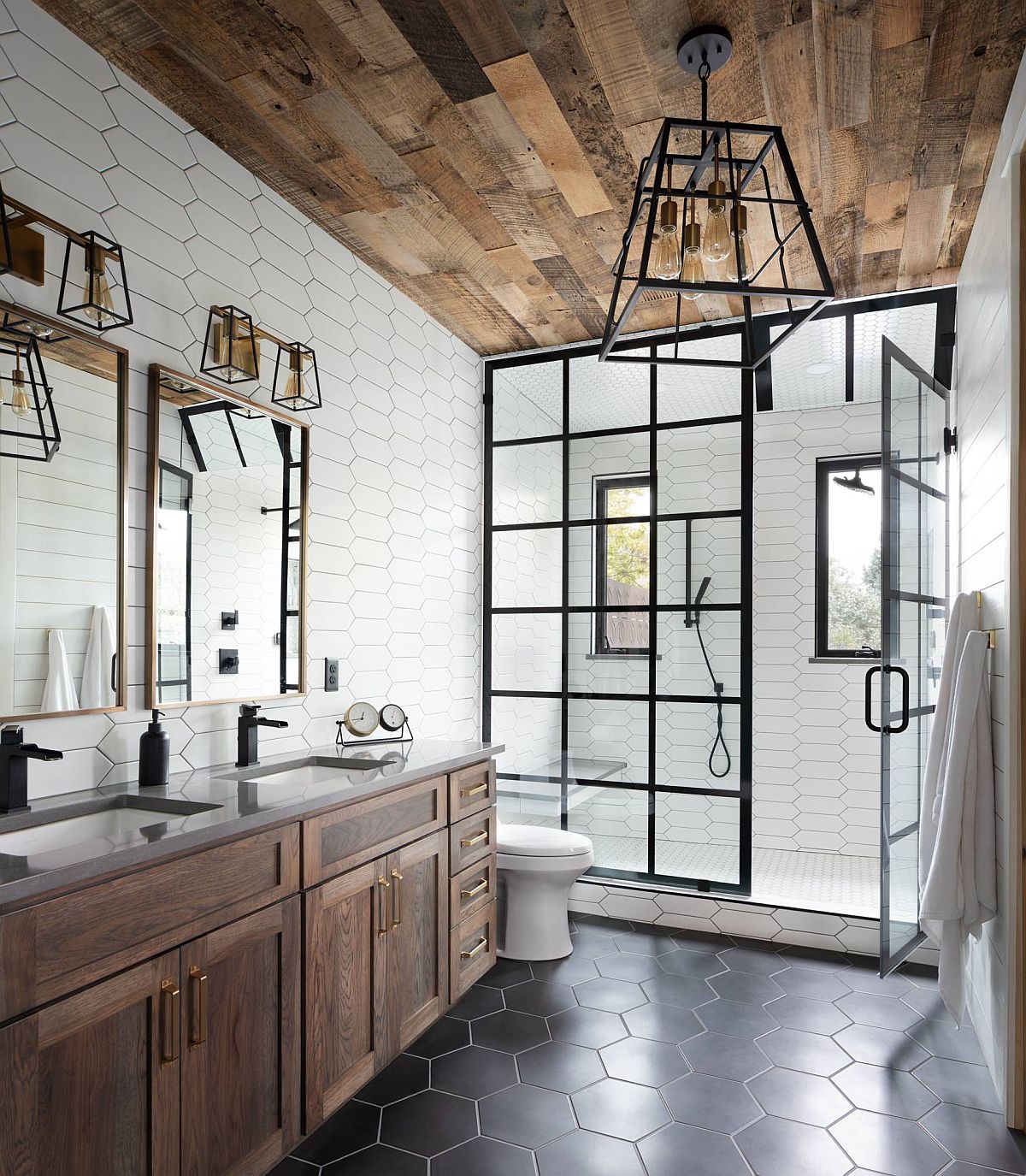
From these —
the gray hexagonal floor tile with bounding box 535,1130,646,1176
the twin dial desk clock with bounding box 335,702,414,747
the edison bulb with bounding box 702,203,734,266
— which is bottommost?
the gray hexagonal floor tile with bounding box 535,1130,646,1176

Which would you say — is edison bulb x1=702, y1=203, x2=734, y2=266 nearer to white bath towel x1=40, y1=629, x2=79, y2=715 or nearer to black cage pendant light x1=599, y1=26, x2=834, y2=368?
black cage pendant light x1=599, y1=26, x2=834, y2=368

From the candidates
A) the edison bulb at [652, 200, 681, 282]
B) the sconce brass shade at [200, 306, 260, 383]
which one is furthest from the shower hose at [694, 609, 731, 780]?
the sconce brass shade at [200, 306, 260, 383]

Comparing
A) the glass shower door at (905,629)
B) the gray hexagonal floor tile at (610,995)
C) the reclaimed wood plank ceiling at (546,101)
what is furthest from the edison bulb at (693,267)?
the gray hexagonal floor tile at (610,995)

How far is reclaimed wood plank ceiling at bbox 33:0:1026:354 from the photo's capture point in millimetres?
1913

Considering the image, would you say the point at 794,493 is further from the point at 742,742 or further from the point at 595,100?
the point at 595,100

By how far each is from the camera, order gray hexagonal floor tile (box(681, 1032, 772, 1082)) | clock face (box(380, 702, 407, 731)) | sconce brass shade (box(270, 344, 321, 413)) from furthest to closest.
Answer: clock face (box(380, 702, 407, 731)) < sconce brass shade (box(270, 344, 321, 413)) < gray hexagonal floor tile (box(681, 1032, 772, 1082))

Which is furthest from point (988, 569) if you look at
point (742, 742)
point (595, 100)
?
point (595, 100)

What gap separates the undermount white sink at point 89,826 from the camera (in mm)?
1664

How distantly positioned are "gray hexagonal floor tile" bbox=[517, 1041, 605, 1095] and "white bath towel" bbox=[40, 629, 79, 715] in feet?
5.17

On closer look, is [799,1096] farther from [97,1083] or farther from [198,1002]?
[97,1083]

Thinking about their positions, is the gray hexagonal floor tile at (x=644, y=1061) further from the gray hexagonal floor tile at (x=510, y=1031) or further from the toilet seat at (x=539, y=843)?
the toilet seat at (x=539, y=843)

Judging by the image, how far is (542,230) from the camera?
290 centimetres

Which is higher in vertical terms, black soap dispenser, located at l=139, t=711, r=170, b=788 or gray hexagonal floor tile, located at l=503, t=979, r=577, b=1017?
black soap dispenser, located at l=139, t=711, r=170, b=788

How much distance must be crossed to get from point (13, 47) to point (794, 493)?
383 centimetres
